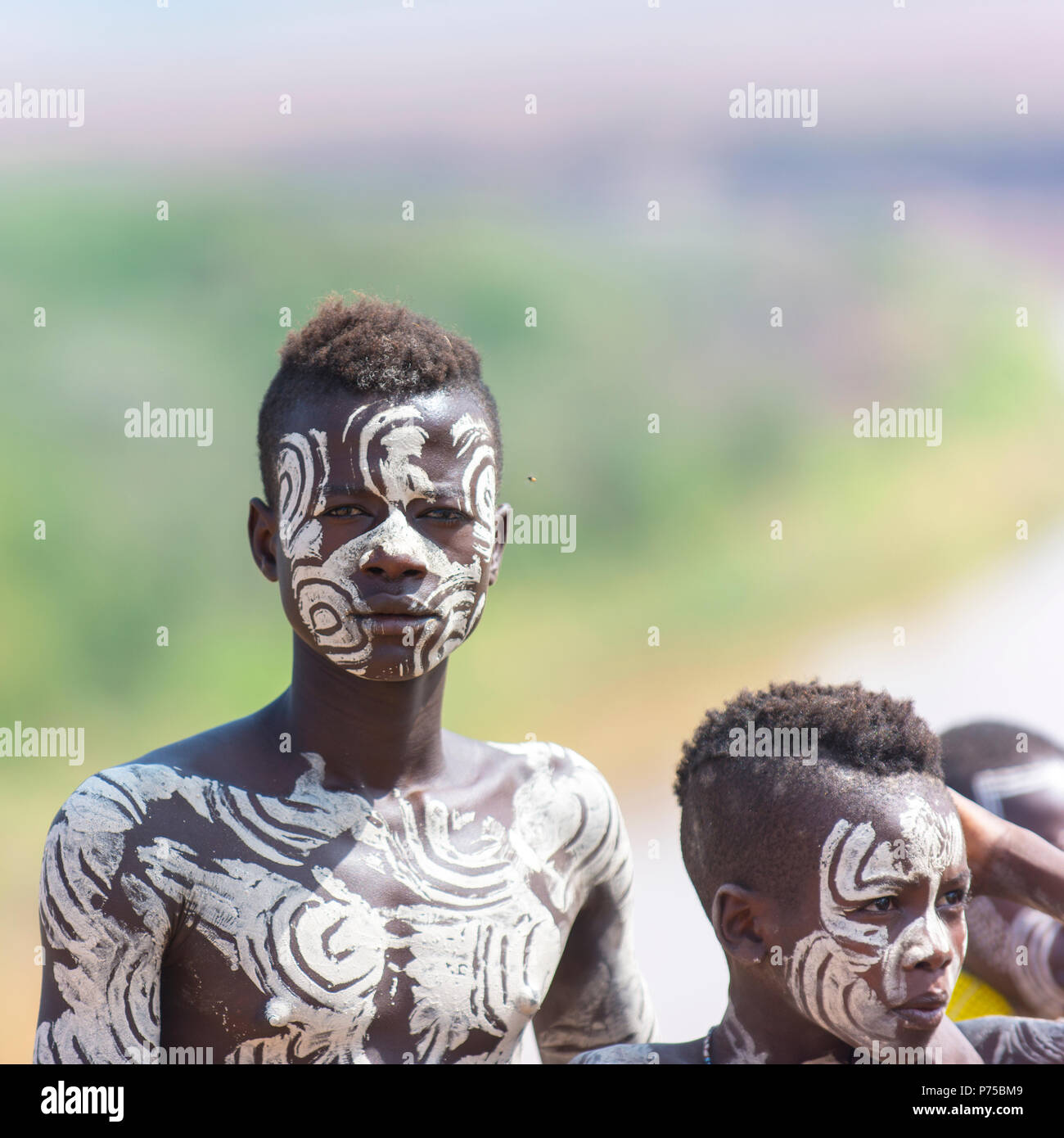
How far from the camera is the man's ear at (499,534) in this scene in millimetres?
3176

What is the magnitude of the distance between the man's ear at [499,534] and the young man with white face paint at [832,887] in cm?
58

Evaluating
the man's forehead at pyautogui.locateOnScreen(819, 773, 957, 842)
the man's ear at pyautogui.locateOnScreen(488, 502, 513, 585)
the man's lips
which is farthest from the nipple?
the man's forehead at pyautogui.locateOnScreen(819, 773, 957, 842)

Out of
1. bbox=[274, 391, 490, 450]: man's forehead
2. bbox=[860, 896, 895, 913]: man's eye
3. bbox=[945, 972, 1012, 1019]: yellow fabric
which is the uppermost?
bbox=[274, 391, 490, 450]: man's forehead

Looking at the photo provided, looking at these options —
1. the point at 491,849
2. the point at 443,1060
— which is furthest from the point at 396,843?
the point at 443,1060

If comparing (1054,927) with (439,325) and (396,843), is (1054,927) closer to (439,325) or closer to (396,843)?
(396,843)

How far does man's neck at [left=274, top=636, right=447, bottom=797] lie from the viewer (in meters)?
3.11

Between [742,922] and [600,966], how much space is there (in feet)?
2.31

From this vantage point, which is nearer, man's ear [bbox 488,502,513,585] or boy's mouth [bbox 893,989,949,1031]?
boy's mouth [bbox 893,989,949,1031]

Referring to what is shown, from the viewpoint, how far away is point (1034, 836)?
136 inches

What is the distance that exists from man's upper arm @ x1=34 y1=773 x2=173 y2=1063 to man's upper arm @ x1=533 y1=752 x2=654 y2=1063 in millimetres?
1054

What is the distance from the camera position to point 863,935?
2.72 m

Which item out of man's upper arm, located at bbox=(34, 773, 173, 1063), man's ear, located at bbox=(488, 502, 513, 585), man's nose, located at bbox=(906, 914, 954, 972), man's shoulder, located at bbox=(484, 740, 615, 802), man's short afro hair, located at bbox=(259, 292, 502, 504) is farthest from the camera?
man's shoulder, located at bbox=(484, 740, 615, 802)

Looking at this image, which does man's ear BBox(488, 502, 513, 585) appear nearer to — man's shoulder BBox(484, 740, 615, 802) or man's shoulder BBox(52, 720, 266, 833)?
man's shoulder BBox(484, 740, 615, 802)

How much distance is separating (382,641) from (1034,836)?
1726 millimetres
